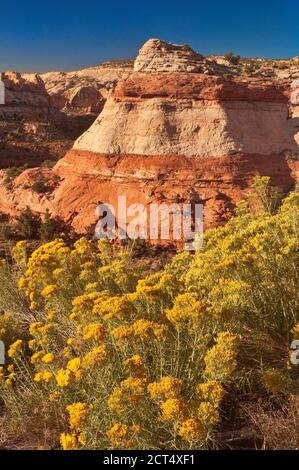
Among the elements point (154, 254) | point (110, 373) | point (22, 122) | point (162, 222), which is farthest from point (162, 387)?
point (22, 122)

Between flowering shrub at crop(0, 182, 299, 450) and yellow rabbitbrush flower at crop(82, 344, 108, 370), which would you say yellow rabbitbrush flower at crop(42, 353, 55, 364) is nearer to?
flowering shrub at crop(0, 182, 299, 450)

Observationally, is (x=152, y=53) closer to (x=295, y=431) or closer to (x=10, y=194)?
(x=10, y=194)

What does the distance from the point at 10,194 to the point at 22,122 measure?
30142mm

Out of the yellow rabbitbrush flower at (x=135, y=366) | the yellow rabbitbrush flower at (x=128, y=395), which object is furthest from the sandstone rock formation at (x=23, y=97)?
the yellow rabbitbrush flower at (x=128, y=395)

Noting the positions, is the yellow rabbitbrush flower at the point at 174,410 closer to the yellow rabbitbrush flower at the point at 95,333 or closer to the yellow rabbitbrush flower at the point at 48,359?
the yellow rabbitbrush flower at the point at 95,333

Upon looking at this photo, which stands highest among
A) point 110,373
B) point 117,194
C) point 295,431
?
point 117,194

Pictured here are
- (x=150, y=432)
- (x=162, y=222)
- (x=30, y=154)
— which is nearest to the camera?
(x=150, y=432)

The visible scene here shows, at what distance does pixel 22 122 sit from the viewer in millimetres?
50406

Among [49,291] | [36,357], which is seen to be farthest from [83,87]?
[36,357]

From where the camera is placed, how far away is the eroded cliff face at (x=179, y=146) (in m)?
19.5

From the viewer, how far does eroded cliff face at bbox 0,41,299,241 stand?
1948cm

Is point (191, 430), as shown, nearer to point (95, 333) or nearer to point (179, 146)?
point (95, 333)
